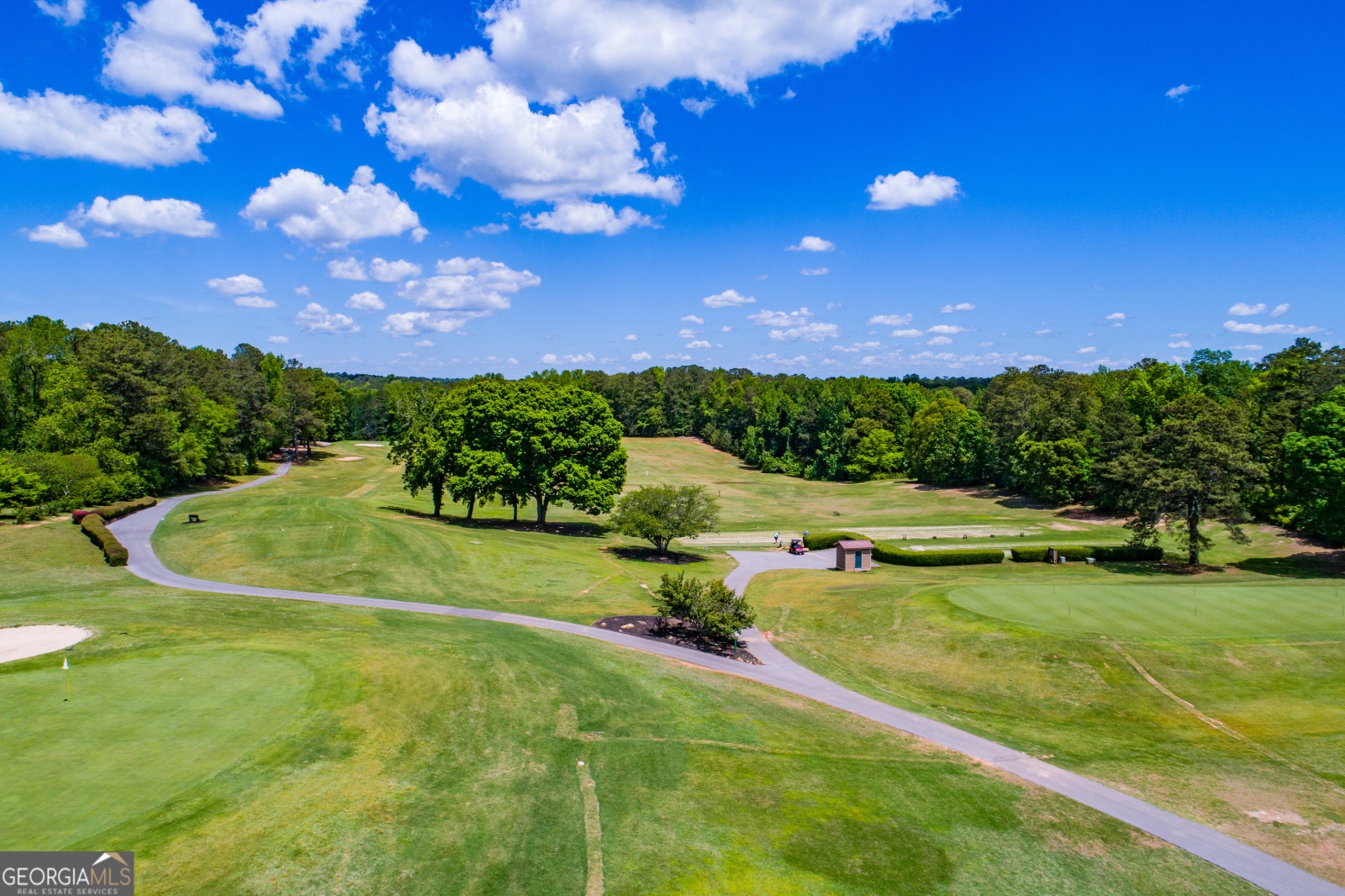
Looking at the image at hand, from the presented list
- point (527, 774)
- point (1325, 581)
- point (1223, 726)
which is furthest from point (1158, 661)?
point (527, 774)

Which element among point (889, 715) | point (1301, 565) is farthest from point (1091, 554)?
point (889, 715)

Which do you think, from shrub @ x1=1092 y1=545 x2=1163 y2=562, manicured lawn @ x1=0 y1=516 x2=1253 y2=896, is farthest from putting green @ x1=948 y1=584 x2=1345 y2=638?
manicured lawn @ x1=0 y1=516 x2=1253 y2=896

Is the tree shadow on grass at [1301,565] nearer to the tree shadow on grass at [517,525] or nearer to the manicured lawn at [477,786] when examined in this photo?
the manicured lawn at [477,786]

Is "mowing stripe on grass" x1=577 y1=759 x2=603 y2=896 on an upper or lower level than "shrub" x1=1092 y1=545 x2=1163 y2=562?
lower

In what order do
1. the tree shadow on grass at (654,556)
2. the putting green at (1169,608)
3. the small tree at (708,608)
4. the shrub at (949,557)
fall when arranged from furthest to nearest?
the tree shadow on grass at (654,556) → the shrub at (949,557) → the small tree at (708,608) → the putting green at (1169,608)

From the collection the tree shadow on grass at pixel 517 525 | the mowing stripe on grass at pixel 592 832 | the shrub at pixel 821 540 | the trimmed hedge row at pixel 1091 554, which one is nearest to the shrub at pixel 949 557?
the trimmed hedge row at pixel 1091 554

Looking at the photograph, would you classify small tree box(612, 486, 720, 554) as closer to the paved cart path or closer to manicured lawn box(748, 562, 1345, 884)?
the paved cart path
